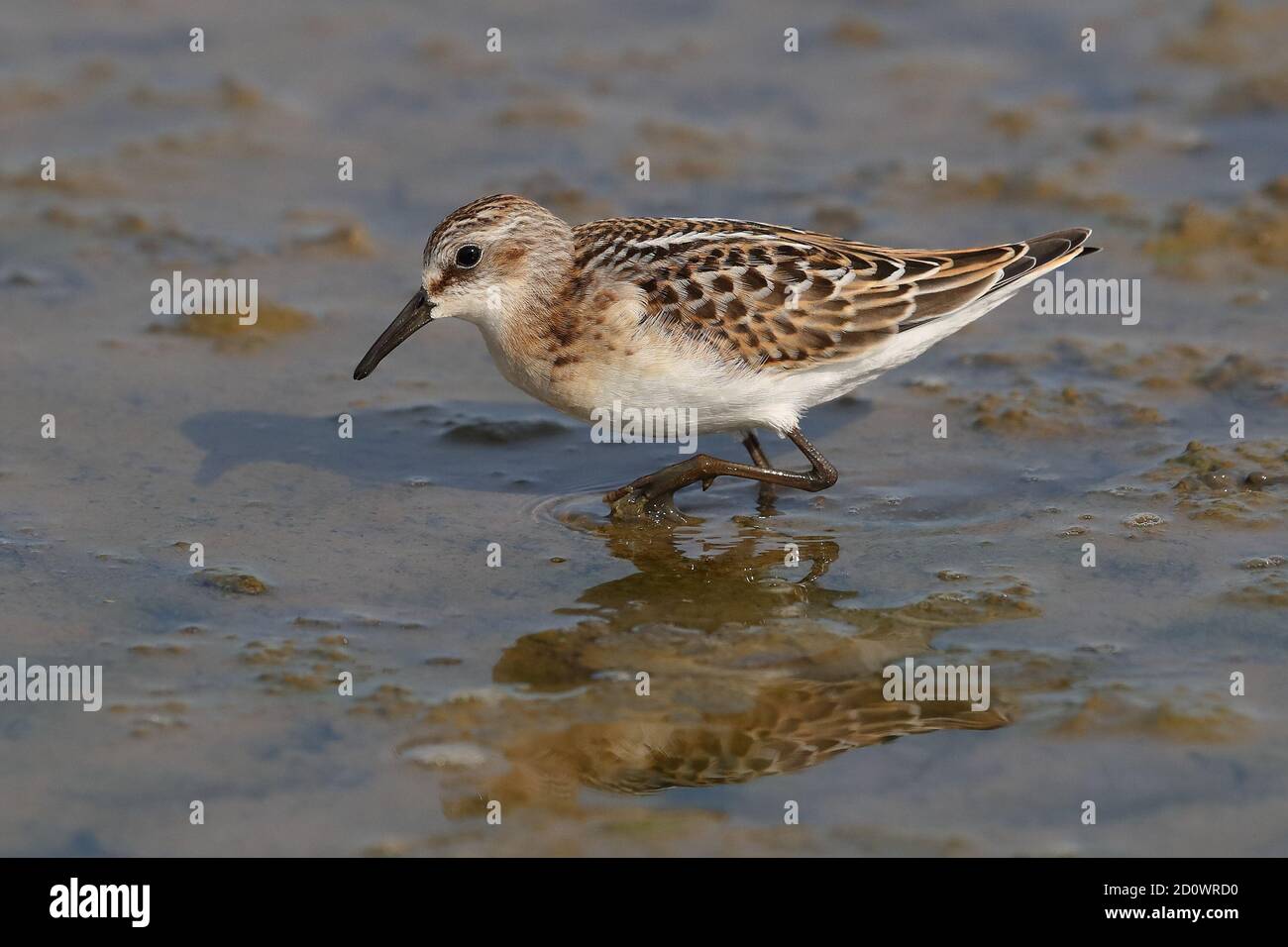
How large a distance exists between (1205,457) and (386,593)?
15.7 ft

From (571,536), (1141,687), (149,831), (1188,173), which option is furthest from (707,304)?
(1188,173)

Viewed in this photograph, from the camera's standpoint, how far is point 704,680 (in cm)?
802

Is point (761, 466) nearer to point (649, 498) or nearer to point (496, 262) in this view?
point (649, 498)

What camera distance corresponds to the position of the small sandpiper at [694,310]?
9.16 m

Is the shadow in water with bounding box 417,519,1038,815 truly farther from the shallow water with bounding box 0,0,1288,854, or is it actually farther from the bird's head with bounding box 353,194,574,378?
the bird's head with bounding box 353,194,574,378

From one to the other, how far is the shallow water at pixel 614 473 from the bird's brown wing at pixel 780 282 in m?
1.09

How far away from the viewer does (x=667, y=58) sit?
15336mm

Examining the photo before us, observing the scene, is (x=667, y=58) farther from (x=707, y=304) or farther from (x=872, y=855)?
(x=872, y=855)

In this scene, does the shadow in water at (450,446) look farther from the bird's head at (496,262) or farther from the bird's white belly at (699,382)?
the bird's head at (496,262)

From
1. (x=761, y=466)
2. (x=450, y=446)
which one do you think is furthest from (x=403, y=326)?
(x=761, y=466)

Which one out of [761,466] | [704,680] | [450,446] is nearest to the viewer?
[704,680]

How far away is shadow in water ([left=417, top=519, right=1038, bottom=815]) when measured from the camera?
743cm

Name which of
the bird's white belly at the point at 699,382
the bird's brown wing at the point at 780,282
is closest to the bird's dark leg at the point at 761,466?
the bird's white belly at the point at 699,382

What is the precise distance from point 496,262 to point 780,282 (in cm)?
157
